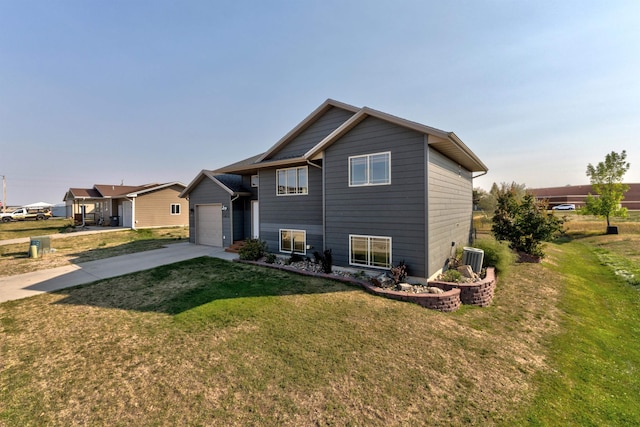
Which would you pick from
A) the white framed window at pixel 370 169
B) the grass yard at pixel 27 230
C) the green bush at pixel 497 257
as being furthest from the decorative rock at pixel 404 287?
the grass yard at pixel 27 230

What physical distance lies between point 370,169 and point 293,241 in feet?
16.4

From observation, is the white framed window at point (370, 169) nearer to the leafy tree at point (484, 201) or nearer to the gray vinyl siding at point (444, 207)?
the gray vinyl siding at point (444, 207)

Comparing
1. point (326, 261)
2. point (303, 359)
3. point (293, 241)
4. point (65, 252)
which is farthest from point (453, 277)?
point (65, 252)

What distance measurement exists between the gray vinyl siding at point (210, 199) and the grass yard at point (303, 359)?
7.09 m

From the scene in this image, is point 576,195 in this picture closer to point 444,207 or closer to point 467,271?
point 444,207

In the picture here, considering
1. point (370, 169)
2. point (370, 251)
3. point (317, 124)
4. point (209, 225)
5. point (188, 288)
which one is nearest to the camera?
point (188, 288)

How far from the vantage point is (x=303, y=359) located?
4.48 meters

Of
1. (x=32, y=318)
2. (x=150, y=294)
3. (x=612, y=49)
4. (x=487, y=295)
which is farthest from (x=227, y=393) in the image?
(x=612, y=49)

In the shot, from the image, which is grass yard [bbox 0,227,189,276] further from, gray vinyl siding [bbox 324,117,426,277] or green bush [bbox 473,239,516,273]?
green bush [bbox 473,239,516,273]

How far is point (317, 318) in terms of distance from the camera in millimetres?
6062

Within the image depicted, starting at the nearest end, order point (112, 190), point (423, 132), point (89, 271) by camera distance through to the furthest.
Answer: point (423, 132) < point (89, 271) < point (112, 190)

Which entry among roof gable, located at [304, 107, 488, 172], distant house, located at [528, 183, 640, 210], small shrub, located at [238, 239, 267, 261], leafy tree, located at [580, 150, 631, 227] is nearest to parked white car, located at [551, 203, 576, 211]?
distant house, located at [528, 183, 640, 210]

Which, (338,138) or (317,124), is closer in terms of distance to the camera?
(338,138)

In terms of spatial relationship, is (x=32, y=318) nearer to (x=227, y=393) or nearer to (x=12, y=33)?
(x=227, y=393)
